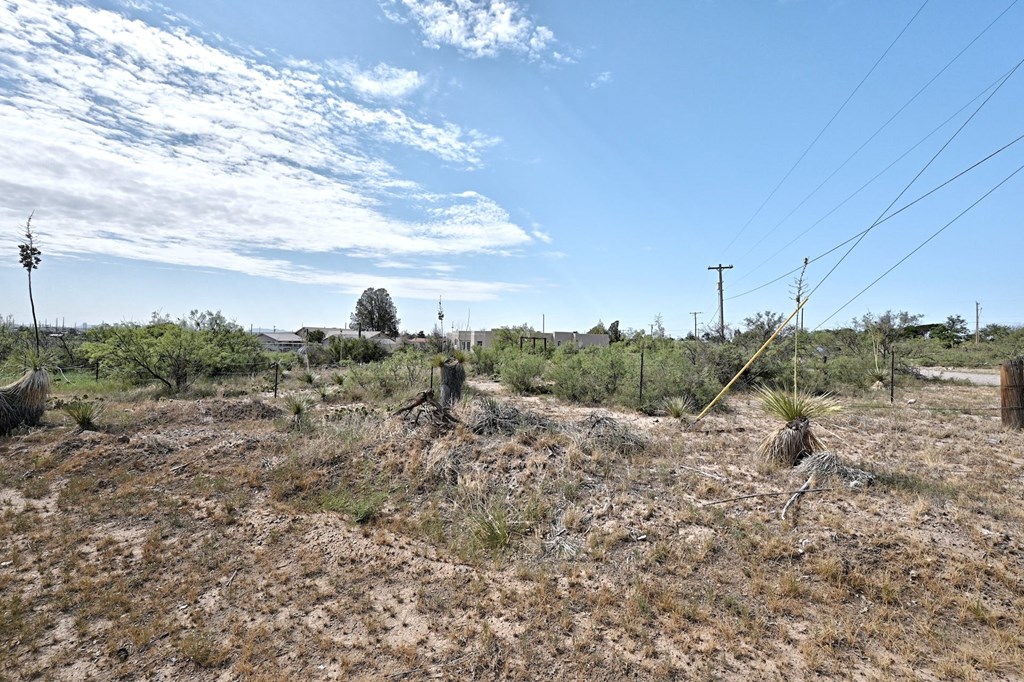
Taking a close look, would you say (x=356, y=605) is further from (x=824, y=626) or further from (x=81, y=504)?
(x=81, y=504)

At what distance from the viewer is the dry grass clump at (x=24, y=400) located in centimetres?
832

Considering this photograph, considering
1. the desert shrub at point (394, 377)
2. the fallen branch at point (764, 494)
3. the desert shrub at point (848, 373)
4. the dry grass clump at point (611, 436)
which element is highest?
the desert shrub at point (848, 373)

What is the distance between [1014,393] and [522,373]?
36.2 feet

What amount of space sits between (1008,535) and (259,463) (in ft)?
28.8

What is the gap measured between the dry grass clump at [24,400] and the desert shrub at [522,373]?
36.4 feet

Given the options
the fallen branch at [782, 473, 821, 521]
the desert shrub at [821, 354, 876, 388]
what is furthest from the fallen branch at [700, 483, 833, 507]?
the desert shrub at [821, 354, 876, 388]

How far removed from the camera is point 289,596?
3686 millimetres

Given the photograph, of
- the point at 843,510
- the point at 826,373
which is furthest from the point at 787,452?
the point at 826,373

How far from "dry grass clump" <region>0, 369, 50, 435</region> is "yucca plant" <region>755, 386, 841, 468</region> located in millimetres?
13030

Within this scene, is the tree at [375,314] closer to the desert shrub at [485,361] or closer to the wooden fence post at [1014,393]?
the desert shrub at [485,361]

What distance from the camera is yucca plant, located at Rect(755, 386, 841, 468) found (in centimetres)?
613

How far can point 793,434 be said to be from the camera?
6.17 metres

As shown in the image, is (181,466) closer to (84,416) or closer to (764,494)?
(84,416)

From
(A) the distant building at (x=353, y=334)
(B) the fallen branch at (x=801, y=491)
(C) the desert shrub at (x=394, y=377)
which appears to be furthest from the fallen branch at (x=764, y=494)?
(A) the distant building at (x=353, y=334)
